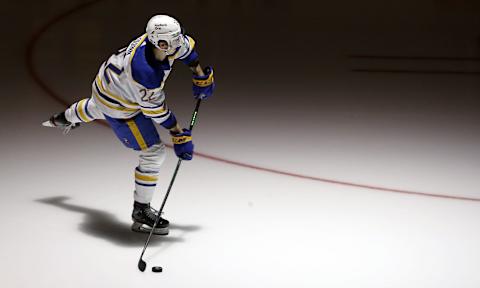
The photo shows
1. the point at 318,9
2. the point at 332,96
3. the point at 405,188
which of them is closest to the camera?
the point at 405,188

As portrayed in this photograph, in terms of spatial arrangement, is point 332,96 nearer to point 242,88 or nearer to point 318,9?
point 242,88

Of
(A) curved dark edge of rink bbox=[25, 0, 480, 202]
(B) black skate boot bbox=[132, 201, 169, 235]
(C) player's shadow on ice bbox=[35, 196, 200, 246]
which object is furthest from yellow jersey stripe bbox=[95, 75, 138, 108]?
(A) curved dark edge of rink bbox=[25, 0, 480, 202]

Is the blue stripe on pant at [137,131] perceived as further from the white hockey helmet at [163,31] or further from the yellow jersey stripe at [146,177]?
the white hockey helmet at [163,31]

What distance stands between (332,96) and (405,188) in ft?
5.88

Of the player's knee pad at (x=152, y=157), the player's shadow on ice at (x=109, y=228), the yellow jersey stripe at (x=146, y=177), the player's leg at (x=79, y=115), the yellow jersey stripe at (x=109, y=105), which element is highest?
the player's leg at (x=79, y=115)

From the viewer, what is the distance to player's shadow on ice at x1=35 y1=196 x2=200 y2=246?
3.72 meters

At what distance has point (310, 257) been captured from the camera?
3594 mm

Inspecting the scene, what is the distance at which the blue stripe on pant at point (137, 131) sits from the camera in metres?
3.57

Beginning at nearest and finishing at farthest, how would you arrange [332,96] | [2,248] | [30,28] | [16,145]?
[2,248] → [16,145] → [332,96] → [30,28]

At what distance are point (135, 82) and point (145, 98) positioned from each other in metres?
0.08

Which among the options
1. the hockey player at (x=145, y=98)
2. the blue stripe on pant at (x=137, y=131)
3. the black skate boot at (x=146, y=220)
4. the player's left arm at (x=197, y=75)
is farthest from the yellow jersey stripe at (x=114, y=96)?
the black skate boot at (x=146, y=220)

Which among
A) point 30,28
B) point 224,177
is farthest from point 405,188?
point 30,28

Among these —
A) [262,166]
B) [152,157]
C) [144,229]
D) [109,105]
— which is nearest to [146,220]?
[144,229]

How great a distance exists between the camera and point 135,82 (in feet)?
10.8
